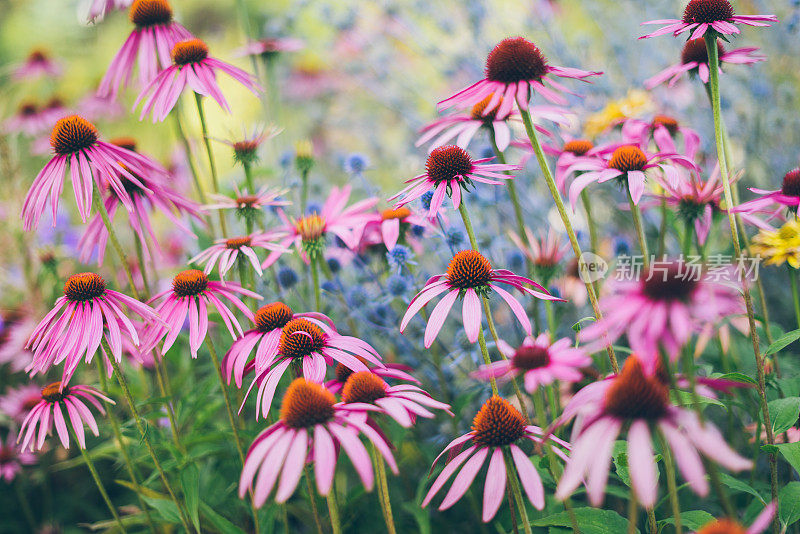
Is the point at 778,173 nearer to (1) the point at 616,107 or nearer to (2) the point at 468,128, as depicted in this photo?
(1) the point at 616,107

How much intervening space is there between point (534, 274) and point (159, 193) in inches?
35.2

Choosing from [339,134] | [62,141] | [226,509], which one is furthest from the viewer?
[339,134]

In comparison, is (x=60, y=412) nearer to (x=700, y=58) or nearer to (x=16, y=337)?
(x=16, y=337)

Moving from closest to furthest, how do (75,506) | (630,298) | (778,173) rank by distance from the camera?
(630,298) → (75,506) → (778,173)

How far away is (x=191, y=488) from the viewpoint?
3.53 feet

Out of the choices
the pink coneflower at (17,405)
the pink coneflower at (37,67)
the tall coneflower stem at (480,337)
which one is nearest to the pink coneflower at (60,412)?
the pink coneflower at (17,405)

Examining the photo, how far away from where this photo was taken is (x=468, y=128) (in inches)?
42.9

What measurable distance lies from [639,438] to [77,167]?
106 cm

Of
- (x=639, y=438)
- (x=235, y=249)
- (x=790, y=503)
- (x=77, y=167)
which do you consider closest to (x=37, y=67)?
(x=77, y=167)

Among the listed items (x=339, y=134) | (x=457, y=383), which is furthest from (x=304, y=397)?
(x=339, y=134)

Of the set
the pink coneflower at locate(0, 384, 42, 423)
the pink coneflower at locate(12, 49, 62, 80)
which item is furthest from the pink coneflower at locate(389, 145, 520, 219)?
the pink coneflower at locate(12, 49, 62, 80)

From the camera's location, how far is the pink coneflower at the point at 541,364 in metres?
0.66

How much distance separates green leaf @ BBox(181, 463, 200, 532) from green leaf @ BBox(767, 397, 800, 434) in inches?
40.2

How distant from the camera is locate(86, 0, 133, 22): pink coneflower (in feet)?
4.38
